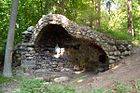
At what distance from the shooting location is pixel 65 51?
44.1ft

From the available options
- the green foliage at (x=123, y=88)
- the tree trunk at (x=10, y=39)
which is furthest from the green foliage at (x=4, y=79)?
the green foliage at (x=123, y=88)

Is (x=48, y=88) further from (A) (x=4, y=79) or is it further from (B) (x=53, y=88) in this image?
(A) (x=4, y=79)

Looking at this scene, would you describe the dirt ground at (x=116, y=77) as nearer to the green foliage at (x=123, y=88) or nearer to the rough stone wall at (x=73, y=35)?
the rough stone wall at (x=73, y=35)

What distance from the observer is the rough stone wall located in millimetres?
11523

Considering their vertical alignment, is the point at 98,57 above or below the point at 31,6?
below

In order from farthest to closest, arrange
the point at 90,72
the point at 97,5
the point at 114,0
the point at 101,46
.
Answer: the point at 114,0
the point at 97,5
the point at 90,72
the point at 101,46

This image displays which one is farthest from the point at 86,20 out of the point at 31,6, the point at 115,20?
the point at 115,20

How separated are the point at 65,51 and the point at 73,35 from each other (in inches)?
67.3

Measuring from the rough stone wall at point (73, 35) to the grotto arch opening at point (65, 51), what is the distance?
23cm

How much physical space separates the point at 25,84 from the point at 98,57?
6.40 m

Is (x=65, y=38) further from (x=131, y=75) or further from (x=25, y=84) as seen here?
(x=25, y=84)

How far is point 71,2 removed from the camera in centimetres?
1595

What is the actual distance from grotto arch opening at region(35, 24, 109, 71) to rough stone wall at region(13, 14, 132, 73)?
0.23 meters

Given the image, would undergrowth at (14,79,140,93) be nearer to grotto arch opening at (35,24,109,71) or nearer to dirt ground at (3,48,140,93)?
dirt ground at (3,48,140,93)
